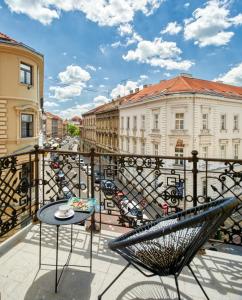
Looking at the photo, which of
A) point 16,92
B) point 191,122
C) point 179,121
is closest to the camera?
point 16,92

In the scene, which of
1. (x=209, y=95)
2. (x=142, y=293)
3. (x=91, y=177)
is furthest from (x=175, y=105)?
(x=142, y=293)

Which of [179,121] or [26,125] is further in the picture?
[179,121]

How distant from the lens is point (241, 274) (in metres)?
2.29

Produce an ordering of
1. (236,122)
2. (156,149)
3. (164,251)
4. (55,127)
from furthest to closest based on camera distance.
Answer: (55,127) → (236,122) → (156,149) → (164,251)

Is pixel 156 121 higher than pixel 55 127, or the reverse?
pixel 55 127

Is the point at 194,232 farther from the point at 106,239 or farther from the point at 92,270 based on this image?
the point at 106,239

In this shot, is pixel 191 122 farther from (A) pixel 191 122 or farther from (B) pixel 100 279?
(B) pixel 100 279

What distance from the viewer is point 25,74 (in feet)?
42.5

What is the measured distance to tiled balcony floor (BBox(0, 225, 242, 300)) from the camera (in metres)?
1.98

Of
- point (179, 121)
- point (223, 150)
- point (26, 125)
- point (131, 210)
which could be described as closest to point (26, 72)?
point (26, 125)

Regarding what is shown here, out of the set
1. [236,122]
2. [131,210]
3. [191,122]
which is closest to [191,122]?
[191,122]

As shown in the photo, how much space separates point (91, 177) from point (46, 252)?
1.12 metres

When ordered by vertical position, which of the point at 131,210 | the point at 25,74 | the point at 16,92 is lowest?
the point at 131,210

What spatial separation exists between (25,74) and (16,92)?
4.53 feet
